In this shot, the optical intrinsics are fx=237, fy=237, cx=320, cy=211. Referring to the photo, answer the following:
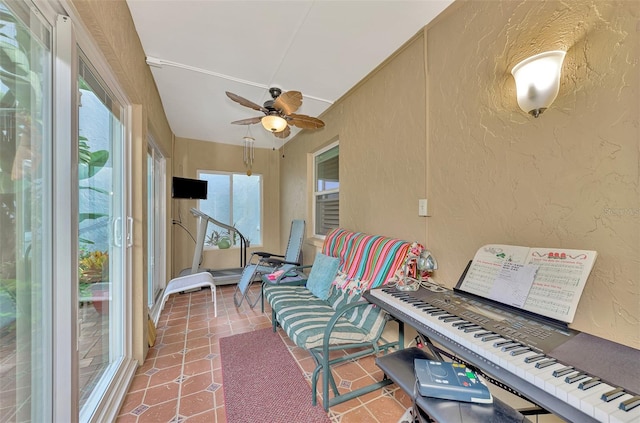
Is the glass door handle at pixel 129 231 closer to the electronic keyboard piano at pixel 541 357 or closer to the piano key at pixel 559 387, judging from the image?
the electronic keyboard piano at pixel 541 357

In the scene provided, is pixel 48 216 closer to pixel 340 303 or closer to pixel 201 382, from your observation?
pixel 201 382

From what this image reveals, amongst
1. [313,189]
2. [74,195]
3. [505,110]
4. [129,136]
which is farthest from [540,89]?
[313,189]

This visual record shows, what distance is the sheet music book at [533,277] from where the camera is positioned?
0.94 metres

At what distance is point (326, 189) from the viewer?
3564 millimetres

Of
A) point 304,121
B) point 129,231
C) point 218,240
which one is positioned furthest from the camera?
point 218,240

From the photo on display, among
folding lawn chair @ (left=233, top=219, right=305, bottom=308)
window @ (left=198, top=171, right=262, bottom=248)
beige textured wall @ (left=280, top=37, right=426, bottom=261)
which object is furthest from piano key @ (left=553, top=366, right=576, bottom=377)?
window @ (left=198, top=171, right=262, bottom=248)

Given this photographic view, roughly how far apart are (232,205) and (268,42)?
11.4 ft

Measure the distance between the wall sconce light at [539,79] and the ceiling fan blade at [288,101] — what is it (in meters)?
1.56

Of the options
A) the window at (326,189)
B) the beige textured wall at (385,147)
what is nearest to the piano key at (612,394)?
the beige textured wall at (385,147)

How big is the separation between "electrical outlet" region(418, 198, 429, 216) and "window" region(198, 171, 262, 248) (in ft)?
12.6

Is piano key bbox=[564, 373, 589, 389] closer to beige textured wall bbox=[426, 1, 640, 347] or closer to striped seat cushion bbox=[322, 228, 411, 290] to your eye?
beige textured wall bbox=[426, 1, 640, 347]

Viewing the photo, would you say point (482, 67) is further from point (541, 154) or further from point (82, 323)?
point (82, 323)

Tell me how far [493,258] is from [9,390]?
2001mm

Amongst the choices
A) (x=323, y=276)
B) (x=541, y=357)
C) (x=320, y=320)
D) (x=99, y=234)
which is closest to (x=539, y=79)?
(x=541, y=357)
